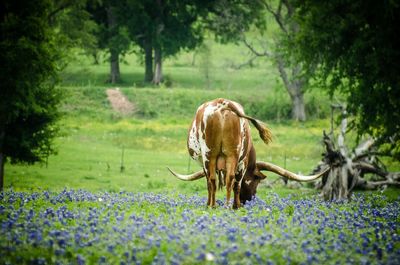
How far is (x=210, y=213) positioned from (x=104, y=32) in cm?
5507

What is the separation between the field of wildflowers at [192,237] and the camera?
777cm

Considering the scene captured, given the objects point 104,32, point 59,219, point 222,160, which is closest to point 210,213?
point 222,160

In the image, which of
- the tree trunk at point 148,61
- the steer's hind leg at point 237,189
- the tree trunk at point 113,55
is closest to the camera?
the steer's hind leg at point 237,189

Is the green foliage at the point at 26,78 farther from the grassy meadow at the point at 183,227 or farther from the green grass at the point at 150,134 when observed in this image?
the grassy meadow at the point at 183,227

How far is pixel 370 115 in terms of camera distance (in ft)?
59.9

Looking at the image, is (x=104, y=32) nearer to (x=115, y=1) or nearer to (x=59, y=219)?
(x=115, y=1)

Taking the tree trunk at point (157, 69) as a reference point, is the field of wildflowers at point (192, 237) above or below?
below

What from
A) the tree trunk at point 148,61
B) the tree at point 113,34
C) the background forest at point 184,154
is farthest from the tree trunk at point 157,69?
the background forest at point 184,154

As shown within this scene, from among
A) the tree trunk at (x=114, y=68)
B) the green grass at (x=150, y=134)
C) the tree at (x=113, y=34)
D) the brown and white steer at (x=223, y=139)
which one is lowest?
the green grass at (x=150, y=134)

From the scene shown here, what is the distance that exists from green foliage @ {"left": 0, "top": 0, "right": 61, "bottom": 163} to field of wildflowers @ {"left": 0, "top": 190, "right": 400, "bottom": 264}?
10.9 meters

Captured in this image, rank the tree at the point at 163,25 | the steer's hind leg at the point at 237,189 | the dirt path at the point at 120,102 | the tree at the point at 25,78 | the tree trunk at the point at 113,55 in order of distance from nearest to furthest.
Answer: the steer's hind leg at the point at 237,189 → the tree at the point at 25,78 → the dirt path at the point at 120,102 → the tree at the point at 163,25 → the tree trunk at the point at 113,55

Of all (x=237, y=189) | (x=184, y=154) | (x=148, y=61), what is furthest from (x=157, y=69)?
(x=237, y=189)

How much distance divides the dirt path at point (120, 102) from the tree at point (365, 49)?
30.8 meters

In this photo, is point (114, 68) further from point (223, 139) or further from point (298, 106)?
point (223, 139)
